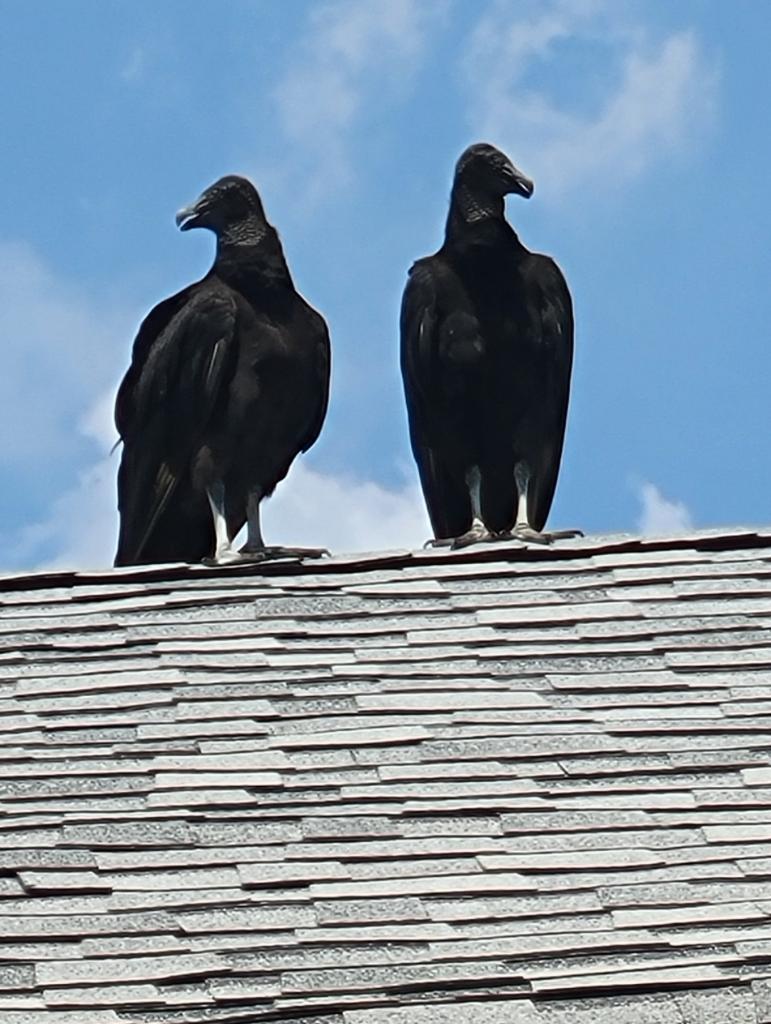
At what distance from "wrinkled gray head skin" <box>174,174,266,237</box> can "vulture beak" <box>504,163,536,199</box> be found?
0.70 m

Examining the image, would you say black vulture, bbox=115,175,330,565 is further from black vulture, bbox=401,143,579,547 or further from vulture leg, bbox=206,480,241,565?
black vulture, bbox=401,143,579,547

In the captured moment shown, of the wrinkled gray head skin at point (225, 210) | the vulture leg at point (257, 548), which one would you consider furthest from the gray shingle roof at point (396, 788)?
the wrinkled gray head skin at point (225, 210)

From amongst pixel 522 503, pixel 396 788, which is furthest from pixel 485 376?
pixel 396 788

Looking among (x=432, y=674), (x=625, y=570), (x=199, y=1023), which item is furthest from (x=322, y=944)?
(x=625, y=570)

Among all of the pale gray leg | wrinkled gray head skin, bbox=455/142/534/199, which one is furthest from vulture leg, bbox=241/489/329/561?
wrinkled gray head skin, bbox=455/142/534/199

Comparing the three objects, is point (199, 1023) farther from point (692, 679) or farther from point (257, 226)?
point (257, 226)

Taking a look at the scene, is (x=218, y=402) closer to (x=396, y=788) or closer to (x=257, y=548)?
(x=257, y=548)

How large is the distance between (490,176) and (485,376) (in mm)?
631

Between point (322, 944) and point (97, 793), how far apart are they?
0.80m

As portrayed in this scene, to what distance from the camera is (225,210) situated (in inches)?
271

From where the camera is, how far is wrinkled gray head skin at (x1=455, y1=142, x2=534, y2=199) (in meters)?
6.93

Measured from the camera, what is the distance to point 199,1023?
11.9ft

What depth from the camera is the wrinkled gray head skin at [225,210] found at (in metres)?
6.85

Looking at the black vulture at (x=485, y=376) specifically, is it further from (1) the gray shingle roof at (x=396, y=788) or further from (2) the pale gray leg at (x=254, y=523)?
(1) the gray shingle roof at (x=396, y=788)
